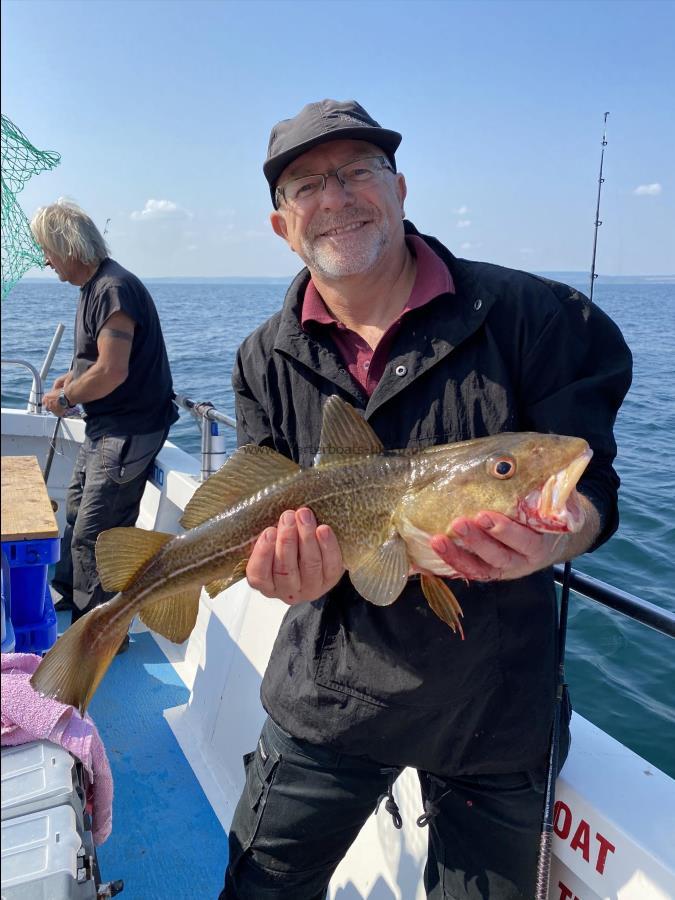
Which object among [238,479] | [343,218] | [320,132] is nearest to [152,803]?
[238,479]

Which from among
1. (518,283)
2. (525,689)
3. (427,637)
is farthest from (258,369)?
(525,689)

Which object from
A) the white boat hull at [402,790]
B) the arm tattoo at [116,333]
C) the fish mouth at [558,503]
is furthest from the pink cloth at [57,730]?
the arm tattoo at [116,333]

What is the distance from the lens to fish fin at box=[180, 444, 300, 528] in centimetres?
243

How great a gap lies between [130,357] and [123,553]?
10.1 ft

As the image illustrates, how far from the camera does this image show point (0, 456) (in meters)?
0.92

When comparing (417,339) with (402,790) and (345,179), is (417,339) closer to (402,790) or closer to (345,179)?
(345,179)

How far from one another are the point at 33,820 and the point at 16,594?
70.5 inches

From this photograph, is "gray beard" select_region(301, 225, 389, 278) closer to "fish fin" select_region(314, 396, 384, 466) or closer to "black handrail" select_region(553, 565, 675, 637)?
"fish fin" select_region(314, 396, 384, 466)

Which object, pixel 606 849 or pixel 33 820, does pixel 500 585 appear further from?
pixel 33 820

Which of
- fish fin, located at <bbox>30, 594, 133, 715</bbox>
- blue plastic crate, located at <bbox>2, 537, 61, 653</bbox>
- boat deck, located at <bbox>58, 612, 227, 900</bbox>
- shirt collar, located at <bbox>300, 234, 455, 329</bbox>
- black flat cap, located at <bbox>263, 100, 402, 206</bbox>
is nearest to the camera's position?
fish fin, located at <bbox>30, 594, 133, 715</bbox>

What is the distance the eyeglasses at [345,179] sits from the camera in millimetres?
2553

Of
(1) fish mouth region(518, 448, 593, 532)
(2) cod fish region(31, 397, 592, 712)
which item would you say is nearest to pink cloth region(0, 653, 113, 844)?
Result: (2) cod fish region(31, 397, 592, 712)

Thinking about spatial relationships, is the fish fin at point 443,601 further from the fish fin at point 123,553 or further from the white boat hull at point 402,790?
the fish fin at point 123,553

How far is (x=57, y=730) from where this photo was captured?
7.91ft
